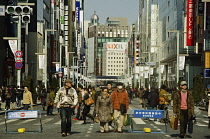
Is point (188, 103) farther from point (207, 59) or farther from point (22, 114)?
point (207, 59)

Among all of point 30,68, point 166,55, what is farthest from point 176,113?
point 166,55

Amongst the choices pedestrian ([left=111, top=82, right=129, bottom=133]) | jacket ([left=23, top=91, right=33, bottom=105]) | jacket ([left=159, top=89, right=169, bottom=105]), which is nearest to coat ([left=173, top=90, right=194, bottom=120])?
pedestrian ([left=111, top=82, right=129, bottom=133])

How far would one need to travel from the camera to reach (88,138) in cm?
1598

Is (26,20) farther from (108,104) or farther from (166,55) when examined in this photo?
(166,55)

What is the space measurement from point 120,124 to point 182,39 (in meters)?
64.2

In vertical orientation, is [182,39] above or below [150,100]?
above

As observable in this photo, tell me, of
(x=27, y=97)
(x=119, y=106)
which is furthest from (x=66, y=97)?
(x=27, y=97)

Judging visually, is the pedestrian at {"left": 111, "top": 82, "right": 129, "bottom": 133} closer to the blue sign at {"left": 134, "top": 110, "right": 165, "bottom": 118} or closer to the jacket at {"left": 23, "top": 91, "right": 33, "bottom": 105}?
the blue sign at {"left": 134, "top": 110, "right": 165, "bottom": 118}

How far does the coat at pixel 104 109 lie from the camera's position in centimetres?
1788

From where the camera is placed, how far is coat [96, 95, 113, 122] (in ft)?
58.6

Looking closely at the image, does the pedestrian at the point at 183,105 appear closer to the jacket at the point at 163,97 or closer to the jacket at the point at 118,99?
the jacket at the point at 118,99

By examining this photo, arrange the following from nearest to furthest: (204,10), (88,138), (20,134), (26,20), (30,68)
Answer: (88,138)
(20,134)
(26,20)
(204,10)
(30,68)

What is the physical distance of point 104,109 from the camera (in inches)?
707

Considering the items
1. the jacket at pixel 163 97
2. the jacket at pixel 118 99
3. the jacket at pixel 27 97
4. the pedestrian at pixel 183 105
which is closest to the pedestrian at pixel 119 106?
the jacket at pixel 118 99
